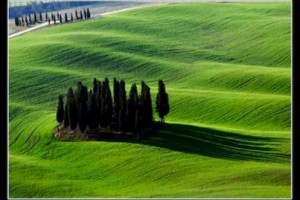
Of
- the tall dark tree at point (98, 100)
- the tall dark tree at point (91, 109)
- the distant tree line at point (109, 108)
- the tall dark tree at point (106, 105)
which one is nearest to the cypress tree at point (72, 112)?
the distant tree line at point (109, 108)

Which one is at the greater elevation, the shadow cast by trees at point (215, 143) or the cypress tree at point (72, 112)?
the cypress tree at point (72, 112)

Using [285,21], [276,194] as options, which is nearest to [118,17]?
[285,21]

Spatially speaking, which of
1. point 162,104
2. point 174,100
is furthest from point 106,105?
point 174,100

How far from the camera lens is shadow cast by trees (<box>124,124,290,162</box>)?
558 inches

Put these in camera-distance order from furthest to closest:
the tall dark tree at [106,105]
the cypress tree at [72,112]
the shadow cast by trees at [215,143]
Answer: the tall dark tree at [106,105] < the cypress tree at [72,112] < the shadow cast by trees at [215,143]

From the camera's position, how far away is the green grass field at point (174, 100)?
45.9ft

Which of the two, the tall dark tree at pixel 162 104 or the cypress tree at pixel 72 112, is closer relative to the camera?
the cypress tree at pixel 72 112

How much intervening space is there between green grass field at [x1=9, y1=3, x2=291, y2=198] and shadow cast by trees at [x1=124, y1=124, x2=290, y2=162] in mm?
22

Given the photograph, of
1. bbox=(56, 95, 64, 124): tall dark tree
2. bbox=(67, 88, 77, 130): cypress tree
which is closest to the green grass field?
bbox=(56, 95, 64, 124): tall dark tree

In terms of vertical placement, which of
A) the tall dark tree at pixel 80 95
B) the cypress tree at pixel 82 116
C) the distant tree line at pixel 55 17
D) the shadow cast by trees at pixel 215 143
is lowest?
the shadow cast by trees at pixel 215 143

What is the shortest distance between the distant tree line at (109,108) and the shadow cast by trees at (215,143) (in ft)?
1.37

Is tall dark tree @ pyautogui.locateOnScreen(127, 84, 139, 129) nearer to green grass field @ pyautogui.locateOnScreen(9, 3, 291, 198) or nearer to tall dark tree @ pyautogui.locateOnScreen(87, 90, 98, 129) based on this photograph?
green grass field @ pyautogui.locateOnScreen(9, 3, 291, 198)

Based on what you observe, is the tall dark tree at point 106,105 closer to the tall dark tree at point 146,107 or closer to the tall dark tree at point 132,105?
the tall dark tree at point 132,105

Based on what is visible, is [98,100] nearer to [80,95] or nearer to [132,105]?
[80,95]
